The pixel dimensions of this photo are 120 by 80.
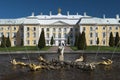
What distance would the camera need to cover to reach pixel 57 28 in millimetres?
89875

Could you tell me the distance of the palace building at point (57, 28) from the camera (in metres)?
85.9

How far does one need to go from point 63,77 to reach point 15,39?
226 feet

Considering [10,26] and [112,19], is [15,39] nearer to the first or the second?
[10,26]

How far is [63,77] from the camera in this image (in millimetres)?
21359

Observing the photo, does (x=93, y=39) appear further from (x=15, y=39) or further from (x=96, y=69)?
(x=96, y=69)

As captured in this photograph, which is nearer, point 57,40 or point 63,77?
point 63,77

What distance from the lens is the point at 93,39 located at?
8588 cm

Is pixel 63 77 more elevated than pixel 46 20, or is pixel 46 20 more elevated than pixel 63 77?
pixel 46 20

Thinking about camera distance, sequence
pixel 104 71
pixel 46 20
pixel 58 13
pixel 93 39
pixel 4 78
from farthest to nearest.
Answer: pixel 58 13, pixel 46 20, pixel 93 39, pixel 104 71, pixel 4 78

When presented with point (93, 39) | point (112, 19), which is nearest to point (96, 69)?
point (93, 39)

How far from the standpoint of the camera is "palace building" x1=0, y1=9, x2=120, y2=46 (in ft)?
282

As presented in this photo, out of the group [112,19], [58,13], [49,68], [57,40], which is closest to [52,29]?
[57,40]

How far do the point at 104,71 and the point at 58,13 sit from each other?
76.0m

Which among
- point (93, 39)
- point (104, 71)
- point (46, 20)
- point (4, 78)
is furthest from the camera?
point (46, 20)
